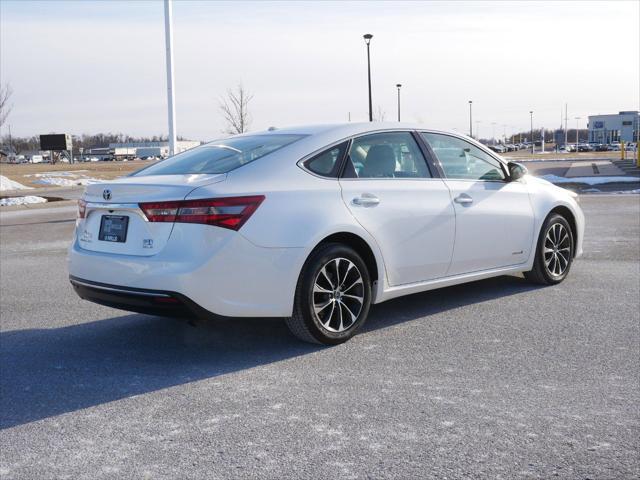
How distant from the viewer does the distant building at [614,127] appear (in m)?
121

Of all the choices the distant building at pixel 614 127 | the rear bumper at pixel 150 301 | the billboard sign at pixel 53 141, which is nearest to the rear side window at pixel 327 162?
the rear bumper at pixel 150 301

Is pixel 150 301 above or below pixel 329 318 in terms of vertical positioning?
above

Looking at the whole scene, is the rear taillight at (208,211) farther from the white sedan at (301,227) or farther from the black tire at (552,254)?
the black tire at (552,254)

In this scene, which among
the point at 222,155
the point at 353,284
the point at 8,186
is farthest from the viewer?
the point at 8,186

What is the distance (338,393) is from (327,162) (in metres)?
1.90

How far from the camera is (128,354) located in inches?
209

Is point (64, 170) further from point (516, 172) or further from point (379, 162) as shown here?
point (379, 162)

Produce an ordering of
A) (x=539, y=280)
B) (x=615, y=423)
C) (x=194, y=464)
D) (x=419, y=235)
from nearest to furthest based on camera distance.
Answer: (x=194, y=464)
(x=615, y=423)
(x=419, y=235)
(x=539, y=280)

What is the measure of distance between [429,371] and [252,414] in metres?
1.28

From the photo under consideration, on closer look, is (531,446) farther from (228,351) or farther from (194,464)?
(228,351)

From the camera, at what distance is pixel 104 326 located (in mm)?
6156

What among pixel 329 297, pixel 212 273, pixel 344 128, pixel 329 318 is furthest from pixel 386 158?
pixel 212 273

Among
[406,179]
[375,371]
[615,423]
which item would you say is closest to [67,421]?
[375,371]

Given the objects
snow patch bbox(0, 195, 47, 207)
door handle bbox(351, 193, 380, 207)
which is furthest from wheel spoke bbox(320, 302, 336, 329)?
snow patch bbox(0, 195, 47, 207)
